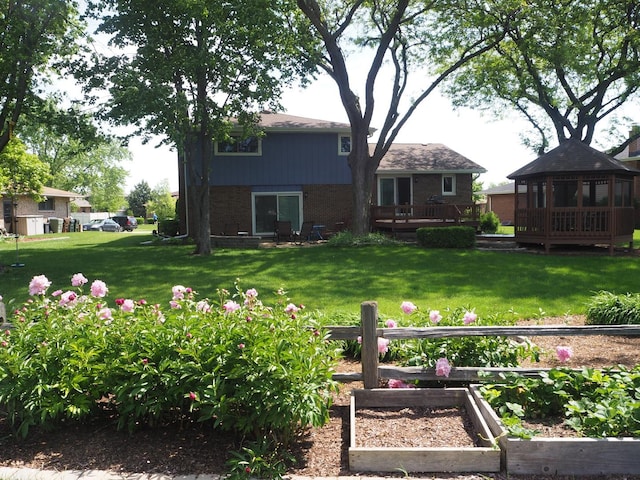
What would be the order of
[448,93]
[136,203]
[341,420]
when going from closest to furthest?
[341,420]
[448,93]
[136,203]

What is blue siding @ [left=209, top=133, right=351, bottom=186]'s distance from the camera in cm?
2404

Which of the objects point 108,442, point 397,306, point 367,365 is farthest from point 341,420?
point 397,306

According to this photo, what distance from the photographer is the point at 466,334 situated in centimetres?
440

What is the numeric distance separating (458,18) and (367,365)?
63.5 ft

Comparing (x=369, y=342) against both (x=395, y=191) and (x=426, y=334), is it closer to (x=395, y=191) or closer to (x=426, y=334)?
(x=426, y=334)

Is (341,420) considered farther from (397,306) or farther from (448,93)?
(448,93)

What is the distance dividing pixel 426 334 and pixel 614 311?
4384 millimetres

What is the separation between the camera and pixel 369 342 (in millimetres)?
4480

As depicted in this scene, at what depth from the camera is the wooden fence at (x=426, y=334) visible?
4410 mm

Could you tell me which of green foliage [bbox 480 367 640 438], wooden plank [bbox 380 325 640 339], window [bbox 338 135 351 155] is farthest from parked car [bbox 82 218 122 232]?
green foliage [bbox 480 367 640 438]

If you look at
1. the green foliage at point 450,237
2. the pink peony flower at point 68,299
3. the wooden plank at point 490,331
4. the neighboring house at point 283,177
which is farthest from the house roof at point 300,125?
the wooden plank at point 490,331

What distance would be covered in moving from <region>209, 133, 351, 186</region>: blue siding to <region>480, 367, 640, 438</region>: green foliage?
20800mm

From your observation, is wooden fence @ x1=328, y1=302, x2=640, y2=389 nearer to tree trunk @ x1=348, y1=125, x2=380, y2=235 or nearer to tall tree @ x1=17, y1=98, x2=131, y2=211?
tree trunk @ x1=348, y1=125, x2=380, y2=235

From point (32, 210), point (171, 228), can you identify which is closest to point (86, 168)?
point (32, 210)
